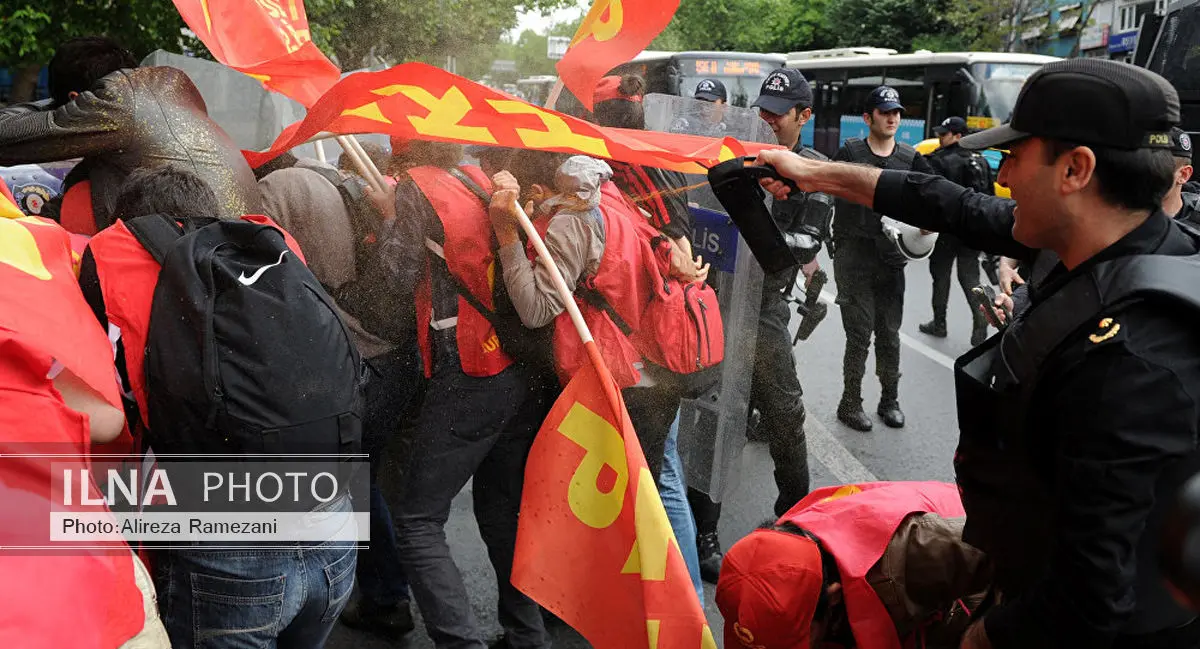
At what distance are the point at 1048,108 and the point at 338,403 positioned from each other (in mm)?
1392

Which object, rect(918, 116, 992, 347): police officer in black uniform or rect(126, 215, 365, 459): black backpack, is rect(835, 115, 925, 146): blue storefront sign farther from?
rect(126, 215, 365, 459): black backpack

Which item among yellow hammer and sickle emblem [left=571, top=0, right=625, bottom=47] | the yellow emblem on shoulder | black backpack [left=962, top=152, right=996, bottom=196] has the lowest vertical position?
black backpack [left=962, top=152, right=996, bottom=196]

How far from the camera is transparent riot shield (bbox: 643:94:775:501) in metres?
3.26

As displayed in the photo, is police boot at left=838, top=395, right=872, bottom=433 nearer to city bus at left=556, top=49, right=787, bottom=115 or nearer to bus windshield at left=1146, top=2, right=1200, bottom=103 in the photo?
bus windshield at left=1146, top=2, right=1200, bottom=103

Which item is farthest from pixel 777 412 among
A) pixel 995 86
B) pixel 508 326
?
pixel 995 86

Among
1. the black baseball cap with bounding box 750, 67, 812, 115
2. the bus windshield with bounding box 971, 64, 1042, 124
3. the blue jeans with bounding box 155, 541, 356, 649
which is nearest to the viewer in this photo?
the blue jeans with bounding box 155, 541, 356, 649

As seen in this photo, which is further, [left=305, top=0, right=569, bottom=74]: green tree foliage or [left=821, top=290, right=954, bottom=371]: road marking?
[left=821, top=290, right=954, bottom=371]: road marking

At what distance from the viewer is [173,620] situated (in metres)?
2.00

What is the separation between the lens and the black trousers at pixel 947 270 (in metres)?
7.27

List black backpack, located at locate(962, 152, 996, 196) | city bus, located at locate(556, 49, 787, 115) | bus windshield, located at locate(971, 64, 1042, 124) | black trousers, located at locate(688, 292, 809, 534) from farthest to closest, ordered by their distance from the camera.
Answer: bus windshield, located at locate(971, 64, 1042, 124), city bus, located at locate(556, 49, 787, 115), black backpack, located at locate(962, 152, 996, 196), black trousers, located at locate(688, 292, 809, 534)

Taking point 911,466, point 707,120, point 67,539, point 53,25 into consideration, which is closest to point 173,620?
point 67,539

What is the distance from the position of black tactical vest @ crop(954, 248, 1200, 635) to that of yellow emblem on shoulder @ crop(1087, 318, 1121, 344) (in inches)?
0.8

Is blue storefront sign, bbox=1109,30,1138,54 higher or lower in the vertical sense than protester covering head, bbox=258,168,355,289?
lower

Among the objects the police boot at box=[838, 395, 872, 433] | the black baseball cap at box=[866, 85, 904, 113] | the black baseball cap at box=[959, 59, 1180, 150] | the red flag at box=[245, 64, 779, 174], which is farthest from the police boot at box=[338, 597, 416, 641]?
the black baseball cap at box=[866, 85, 904, 113]
